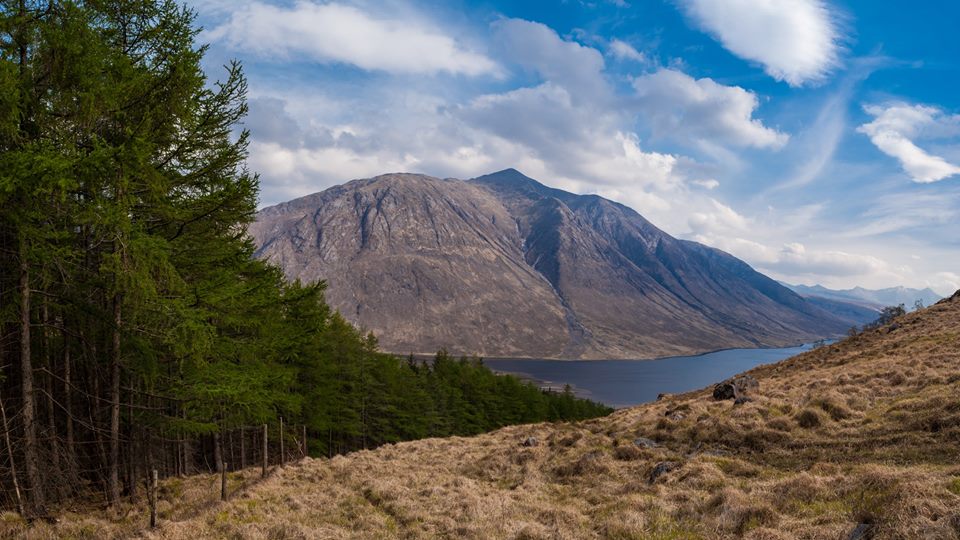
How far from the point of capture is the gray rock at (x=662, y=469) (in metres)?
13.9

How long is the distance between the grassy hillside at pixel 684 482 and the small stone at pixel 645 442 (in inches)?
18.5

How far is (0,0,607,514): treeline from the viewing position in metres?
10.8

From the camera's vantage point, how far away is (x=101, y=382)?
56.4 ft

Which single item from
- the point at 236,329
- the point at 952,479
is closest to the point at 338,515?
the point at 236,329

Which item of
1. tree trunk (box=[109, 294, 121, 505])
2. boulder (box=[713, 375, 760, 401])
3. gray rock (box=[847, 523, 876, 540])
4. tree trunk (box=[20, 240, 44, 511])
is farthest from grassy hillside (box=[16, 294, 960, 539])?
tree trunk (box=[109, 294, 121, 505])

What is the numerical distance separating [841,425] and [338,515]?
1614 cm

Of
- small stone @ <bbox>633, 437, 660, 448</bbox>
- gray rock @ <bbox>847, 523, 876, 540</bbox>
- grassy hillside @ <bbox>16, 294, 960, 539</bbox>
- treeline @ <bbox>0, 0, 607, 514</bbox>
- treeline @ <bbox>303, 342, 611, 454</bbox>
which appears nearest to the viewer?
gray rock @ <bbox>847, 523, 876, 540</bbox>

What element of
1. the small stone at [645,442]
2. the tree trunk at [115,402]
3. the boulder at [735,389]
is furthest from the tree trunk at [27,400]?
the boulder at [735,389]

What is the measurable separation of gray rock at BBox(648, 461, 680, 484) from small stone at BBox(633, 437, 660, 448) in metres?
2.99

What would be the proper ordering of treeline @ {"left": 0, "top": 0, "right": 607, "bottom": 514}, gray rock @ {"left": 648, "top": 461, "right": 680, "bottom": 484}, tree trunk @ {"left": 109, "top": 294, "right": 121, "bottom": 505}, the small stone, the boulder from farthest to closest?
the boulder < the small stone < gray rock @ {"left": 648, "top": 461, "right": 680, "bottom": 484} < tree trunk @ {"left": 109, "top": 294, "right": 121, "bottom": 505} < treeline @ {"left": 0, "top": 0, "right": 607, "bottom": 514}

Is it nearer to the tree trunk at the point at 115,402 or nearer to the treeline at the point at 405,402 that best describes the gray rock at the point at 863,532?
the tree trunk at the point at 115,402

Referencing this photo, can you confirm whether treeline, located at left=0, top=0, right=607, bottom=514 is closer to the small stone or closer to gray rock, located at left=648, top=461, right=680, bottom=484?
gray rock, located at left=648, top=461, right=680, bottom=484

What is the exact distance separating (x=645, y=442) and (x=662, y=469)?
3.90m

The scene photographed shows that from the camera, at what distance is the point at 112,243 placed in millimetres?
12812
